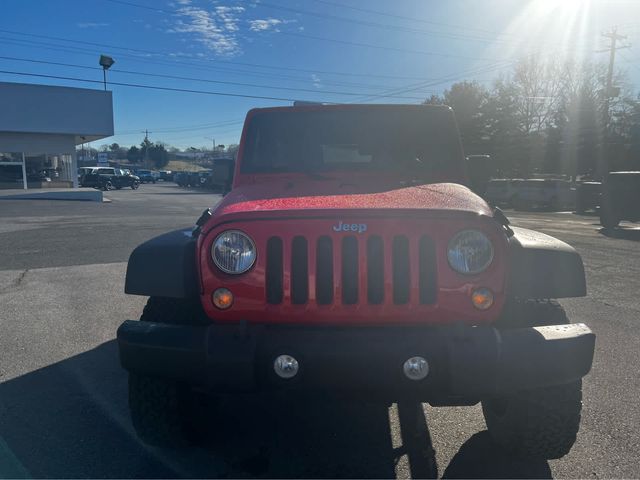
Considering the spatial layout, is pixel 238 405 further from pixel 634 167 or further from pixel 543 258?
pixel 634 167

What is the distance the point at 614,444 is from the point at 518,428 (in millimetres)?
789

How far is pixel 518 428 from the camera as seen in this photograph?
9.97 ft

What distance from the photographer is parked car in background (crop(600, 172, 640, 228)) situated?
17.1m

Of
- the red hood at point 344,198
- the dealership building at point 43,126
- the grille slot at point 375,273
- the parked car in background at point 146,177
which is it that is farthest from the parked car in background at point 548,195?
the parked car in background at point 146,177

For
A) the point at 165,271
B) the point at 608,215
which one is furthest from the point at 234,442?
the point at 608,215

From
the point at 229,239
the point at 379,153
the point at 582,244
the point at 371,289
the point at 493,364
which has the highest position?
the point at 379,153

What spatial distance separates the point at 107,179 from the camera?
45.7 meters

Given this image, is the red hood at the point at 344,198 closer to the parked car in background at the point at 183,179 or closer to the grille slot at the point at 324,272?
the grille slot at the point at 324,272

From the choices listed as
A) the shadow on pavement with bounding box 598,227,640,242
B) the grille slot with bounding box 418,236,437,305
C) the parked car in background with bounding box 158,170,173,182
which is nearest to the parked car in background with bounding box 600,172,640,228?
the shadow on pavement with bounding box 598,227,640,242

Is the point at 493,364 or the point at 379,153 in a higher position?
the point at 379,153

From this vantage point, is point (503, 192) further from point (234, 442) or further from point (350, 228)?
point (350, 228)

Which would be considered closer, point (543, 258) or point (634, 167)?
point (543, 258)

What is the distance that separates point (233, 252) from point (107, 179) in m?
46.2

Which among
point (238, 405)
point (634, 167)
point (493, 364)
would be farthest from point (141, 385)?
point (634, 167)
